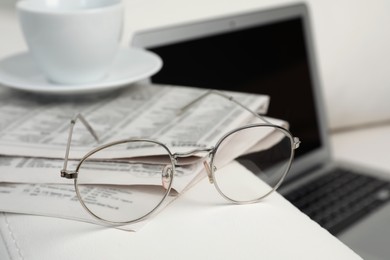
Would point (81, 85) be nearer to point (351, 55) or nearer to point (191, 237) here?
point (191, 237)

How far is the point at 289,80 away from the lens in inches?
28.0

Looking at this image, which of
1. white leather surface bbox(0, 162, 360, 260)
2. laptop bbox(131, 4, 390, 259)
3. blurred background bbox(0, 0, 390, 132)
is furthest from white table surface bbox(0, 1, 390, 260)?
blurred background bbox(0, 0, 390, 132)

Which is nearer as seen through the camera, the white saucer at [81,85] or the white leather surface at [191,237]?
the white leather surface at [191,237]

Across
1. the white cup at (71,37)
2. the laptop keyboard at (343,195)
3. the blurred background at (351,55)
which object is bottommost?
the laptop keyboard at (343,195)

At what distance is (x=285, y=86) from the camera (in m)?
0.71

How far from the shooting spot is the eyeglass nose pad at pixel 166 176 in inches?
12.5

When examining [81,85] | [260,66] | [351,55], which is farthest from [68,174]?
[351,55]

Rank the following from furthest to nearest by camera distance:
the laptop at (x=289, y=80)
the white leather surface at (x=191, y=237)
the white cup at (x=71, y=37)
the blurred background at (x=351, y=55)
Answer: the blurred background at (x=351, y=55) < the laptop at (x=289, y=80) < the white cup at (x=71, y=37) < the white leather surface at (x=191, y=237)

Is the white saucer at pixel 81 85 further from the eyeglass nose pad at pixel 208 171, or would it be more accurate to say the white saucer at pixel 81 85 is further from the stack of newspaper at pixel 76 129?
the eyeglass nose pad at pixel 208 171

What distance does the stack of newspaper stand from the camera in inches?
12.6

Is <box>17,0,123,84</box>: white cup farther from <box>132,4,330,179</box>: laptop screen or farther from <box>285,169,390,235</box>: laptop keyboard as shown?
<box>285,169,390,235</box>: laptop keyboard

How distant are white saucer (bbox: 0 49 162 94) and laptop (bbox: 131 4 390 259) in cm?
9

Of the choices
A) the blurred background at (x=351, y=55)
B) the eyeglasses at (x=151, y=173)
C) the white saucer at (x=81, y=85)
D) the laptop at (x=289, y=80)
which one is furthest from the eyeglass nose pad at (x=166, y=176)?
the blurred background at (x=351, y=55)

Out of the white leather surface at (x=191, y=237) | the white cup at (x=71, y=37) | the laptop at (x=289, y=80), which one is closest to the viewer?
the white leather surface at (x=191, y=237)
